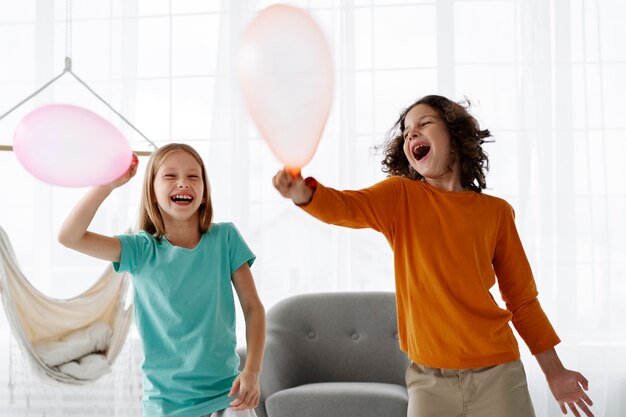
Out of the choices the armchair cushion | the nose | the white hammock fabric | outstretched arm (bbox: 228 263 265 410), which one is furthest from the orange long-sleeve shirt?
the white hammock fabric

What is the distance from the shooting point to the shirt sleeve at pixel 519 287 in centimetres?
148

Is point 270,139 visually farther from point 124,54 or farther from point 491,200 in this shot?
point 124,54

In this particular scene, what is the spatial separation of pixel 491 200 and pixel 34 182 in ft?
7.79

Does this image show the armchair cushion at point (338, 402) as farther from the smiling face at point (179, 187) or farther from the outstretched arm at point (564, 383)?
the smiling face at point (179, 187)

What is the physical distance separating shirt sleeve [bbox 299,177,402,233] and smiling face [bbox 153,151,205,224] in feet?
1.26

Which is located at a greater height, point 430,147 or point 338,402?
point 430,147

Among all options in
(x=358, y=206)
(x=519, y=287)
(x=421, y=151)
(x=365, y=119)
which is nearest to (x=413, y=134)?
(x=421, y=151)

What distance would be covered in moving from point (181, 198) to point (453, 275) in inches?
23.9

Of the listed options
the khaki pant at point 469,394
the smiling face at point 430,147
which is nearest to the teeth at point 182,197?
the smiling face at point 430,147

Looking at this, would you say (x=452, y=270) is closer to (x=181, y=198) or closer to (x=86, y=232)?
(x=181, y=198)

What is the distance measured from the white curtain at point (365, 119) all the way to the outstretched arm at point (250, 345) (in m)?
1.50

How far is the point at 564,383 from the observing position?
4.79 ft

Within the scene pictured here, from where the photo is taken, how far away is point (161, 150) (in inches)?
62.5

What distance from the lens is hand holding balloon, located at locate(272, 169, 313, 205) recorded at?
1.13 metres
